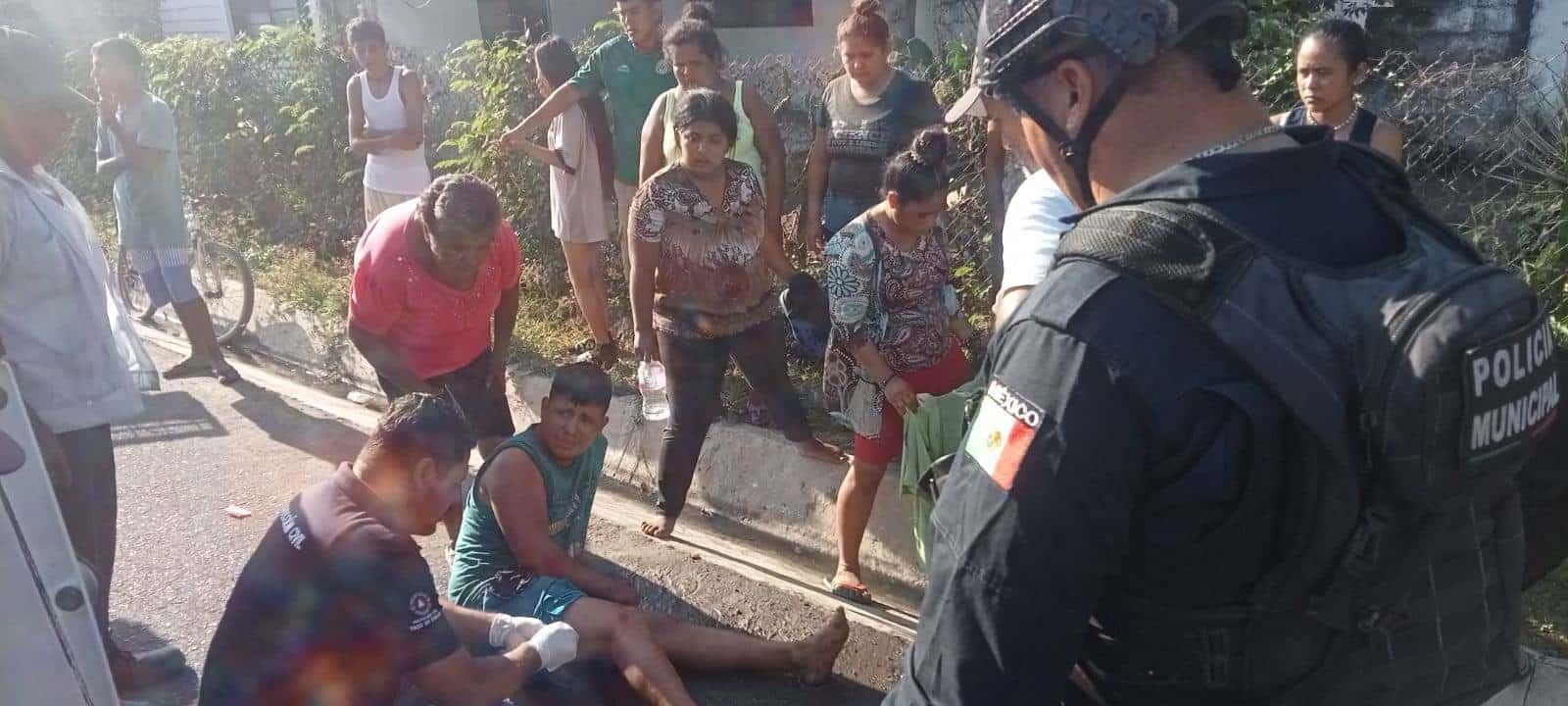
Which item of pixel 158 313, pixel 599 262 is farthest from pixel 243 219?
pixel 599 262

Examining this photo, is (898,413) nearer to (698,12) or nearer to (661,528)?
(661,528)

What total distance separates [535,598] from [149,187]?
161 inches

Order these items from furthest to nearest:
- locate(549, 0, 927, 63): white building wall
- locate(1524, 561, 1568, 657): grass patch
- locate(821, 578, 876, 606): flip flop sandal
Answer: locate(549, 0, 927, 63): white building wall < locate(821, 578, 876, 606): flip flop sandal < locate(1524, 561, 1568, 657): grass patch

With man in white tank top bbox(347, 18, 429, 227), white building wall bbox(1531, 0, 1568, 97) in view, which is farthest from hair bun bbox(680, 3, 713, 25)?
white building wall bbox(1531, 0, 1568, 97)

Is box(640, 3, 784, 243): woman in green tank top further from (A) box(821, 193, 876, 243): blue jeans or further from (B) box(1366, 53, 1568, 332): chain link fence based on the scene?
(B) box(1366, 53, 1568, 332): chain link fence

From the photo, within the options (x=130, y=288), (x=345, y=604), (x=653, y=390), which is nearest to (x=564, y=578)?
(x=345, y=604)

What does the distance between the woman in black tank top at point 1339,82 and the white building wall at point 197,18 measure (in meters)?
13.6

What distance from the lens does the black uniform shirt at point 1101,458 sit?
1.13 meters

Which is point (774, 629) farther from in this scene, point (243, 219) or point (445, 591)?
point (243, 219)

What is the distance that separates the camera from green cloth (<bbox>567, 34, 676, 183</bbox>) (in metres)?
5.18

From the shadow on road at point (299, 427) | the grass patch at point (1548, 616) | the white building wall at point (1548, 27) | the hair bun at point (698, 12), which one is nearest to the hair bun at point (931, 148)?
the hair bun at point (698, 12)

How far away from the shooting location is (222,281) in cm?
743

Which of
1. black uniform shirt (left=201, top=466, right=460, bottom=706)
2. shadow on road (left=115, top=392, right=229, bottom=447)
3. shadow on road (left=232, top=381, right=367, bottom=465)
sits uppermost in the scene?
black uniform shirt (left=201, top=466, right=460, bottom=706)

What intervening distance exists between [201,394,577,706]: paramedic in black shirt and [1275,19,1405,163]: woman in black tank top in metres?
3.00
